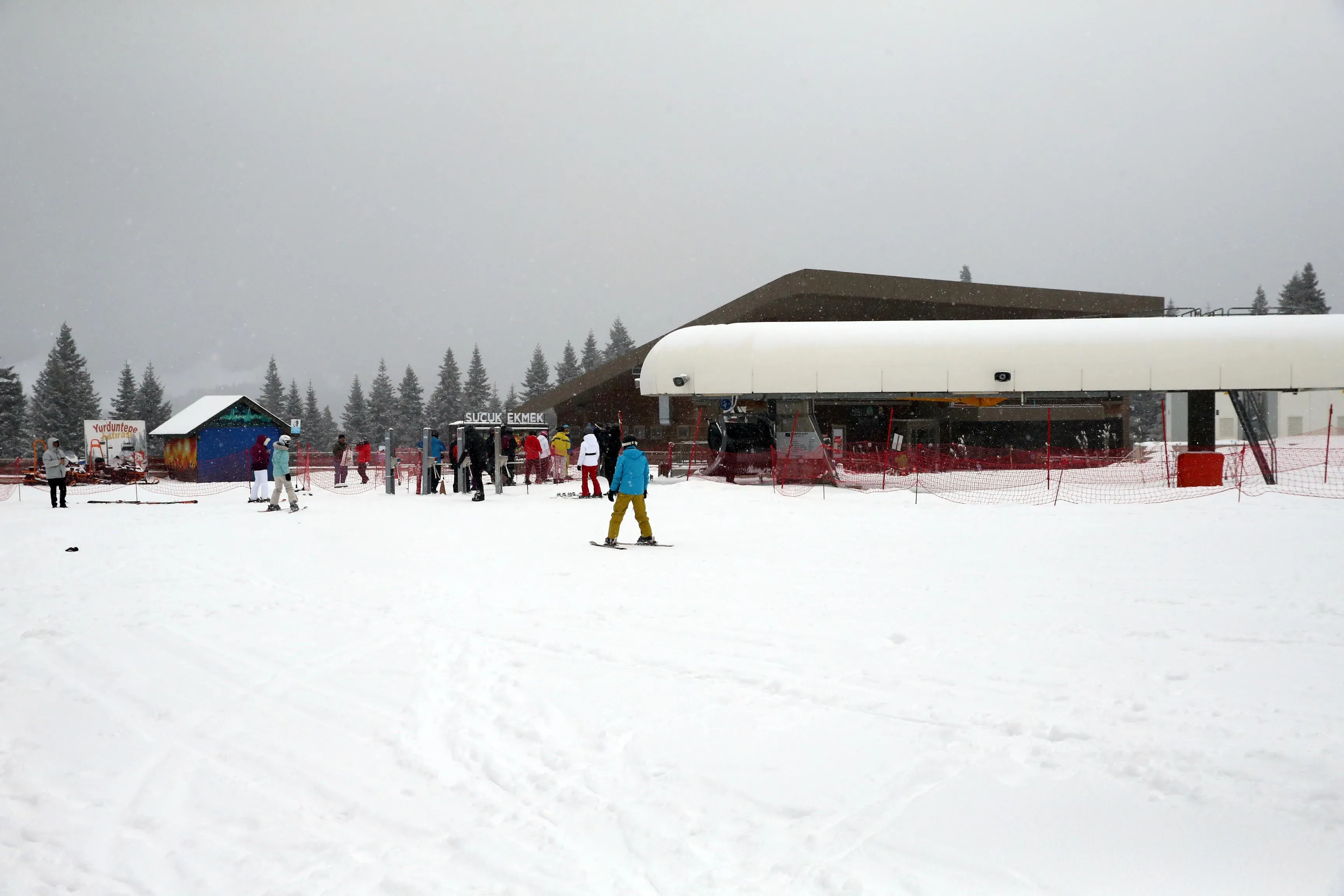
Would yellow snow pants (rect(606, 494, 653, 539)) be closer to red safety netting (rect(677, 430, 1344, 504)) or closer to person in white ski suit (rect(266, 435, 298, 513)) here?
person in white ski suit (rect(266, 435, 298, 513))

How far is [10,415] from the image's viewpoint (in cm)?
5716

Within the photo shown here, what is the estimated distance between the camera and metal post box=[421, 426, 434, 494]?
72.0 feet

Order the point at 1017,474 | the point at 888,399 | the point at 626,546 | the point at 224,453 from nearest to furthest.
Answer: the point at 626,546 < the point at 1017,474 < the point at 888,399 < the point at 224,453

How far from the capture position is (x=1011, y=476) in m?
24.7

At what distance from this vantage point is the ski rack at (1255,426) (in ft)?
68.0

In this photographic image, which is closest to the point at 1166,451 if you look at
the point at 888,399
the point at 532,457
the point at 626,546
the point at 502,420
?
the point at 888,399

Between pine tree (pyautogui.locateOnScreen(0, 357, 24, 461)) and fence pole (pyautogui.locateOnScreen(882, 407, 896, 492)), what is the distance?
57.3 meters

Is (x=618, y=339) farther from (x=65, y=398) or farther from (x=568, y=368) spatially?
(x=65, y=398)

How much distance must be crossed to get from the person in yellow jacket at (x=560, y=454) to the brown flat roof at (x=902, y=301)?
38.5 feet

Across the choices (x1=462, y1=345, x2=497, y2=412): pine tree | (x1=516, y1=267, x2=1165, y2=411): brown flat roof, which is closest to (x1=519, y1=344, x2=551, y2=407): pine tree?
(x1=462, y1=345, x2=497, y2=412): pine tree

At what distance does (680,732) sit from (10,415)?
70.0 metres

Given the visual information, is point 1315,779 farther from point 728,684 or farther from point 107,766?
point 107,766

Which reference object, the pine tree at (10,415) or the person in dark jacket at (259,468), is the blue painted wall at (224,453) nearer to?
the person in dark jacket at (259,468)

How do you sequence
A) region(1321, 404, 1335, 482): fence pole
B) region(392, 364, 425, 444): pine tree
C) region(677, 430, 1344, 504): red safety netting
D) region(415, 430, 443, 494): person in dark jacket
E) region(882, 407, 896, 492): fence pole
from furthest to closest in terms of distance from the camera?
region(392, 364, 425, 444): pine tree
region(415, 430, 443, 494): person in dark jacket
region(882, 407, 896, 492): fence pole
region(677, 430, 1344, 504): red safety netting
region(1321, 404, 1335, 482): fence pole
